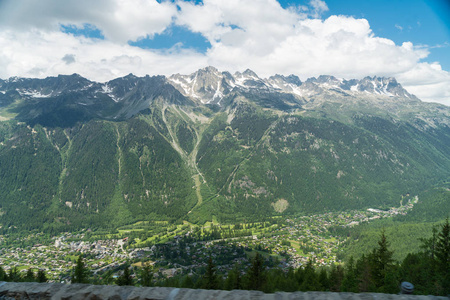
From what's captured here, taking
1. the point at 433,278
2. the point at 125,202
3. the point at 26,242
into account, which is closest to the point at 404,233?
the point at 433,278

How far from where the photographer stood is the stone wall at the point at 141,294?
5766 mm

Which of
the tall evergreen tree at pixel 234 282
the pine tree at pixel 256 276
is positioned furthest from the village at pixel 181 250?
the pine tree at pixel 256 276

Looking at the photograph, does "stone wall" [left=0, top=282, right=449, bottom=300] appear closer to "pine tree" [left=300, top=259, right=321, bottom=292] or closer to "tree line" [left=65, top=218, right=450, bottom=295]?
"tree line" [left=65, top=218, right=450, bottom=295]

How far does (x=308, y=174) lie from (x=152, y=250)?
430ft

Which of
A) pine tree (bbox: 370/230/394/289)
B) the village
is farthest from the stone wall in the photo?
the village

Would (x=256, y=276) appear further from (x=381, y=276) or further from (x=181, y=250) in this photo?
(x=181, y=250)

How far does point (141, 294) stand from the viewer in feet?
19.5

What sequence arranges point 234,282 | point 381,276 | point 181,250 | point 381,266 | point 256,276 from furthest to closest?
point 181,250 < point 256,276 < point 234,282 < point 381,266 < point 381,276

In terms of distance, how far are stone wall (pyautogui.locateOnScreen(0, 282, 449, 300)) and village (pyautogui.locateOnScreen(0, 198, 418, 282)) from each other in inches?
2813

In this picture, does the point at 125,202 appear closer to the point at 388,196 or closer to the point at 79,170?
the point at 79,170

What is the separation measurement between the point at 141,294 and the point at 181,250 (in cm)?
9461

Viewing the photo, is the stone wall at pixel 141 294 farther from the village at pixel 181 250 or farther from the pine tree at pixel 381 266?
the village at pixel 181 250

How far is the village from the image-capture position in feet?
259

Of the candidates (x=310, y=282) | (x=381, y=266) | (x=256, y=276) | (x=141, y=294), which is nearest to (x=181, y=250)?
(x=256, y=276)
